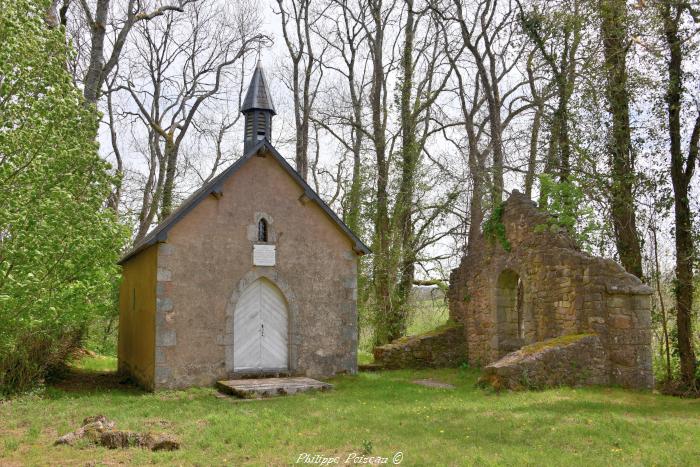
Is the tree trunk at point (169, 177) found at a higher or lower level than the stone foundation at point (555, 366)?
higher

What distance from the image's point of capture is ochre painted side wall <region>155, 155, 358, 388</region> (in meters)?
12.5

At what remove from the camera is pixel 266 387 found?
1164 centimetres

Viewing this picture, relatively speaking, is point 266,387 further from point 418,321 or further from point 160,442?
point 418,321

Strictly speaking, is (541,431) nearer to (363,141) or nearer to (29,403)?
(29,403)

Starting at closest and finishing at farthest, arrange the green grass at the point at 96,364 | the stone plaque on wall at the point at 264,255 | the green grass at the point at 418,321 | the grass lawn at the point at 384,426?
the grass lawn at the point at 384,426 < the stone plaque on wall at the point at 264,255 < the green grass at the point at 96,364 < the green grass at the point at 418,321

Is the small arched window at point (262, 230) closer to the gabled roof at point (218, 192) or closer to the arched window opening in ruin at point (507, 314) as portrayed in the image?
the gabled roof at point (218, 192)

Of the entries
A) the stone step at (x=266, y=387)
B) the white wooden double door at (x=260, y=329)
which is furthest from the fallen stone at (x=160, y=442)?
the white wooden double door at (x=260, y=329)

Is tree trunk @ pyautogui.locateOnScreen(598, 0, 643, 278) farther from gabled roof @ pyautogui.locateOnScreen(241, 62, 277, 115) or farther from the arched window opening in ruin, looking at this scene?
gabled roof @ pyautogui.locateOnScreen(241, 62, 277, 115)

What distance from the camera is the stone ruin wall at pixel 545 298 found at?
37.3 feet

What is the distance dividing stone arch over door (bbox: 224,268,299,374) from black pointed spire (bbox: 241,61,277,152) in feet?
10.3

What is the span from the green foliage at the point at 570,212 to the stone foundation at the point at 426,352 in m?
4.86

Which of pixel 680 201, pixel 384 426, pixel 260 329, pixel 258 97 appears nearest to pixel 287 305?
pixel 260 329

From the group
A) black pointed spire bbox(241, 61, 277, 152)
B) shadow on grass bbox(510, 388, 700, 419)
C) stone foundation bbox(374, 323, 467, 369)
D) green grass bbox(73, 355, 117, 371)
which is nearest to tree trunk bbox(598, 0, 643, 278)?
shadow on grass bbox(510, 388, 700, 419)

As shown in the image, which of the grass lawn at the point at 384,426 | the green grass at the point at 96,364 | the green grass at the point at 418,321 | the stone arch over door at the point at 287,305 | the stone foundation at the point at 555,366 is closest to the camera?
the grass lawn at the point at 384,426
